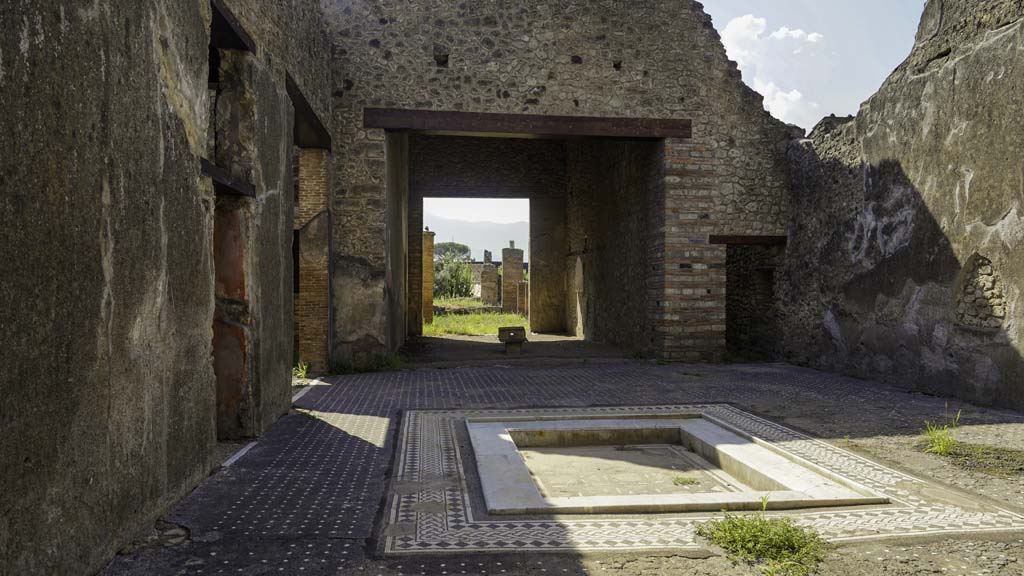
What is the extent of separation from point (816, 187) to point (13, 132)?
8.67m

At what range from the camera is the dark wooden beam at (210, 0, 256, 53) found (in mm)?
3955

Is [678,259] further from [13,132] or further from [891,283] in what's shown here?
[13,132]

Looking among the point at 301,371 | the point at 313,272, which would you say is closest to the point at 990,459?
the point at 301,371

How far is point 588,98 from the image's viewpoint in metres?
8.83

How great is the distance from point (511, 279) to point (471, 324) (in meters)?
4.65

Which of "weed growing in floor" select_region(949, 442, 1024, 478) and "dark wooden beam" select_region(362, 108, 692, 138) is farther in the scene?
"dark wooden beam" select_region(362, 108, 692, 138)

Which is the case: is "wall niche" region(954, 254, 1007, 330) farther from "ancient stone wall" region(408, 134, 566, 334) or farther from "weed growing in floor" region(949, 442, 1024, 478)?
"ancient stone wall" region(408, 134, 566, 334)

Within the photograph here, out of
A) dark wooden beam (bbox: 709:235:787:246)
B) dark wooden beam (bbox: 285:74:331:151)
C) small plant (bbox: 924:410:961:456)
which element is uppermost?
dark wooden beam (bbox: 285:74:331:151)

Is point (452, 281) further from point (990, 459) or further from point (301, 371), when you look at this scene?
point (990, 459)

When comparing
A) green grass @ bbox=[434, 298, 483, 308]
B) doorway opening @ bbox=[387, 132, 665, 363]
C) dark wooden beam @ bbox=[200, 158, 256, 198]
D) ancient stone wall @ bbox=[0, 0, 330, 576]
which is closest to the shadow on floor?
doorway opening @ bbox=[387, 132, 665, 363]

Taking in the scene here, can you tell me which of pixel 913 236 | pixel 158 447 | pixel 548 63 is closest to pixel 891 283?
pixel 913 236

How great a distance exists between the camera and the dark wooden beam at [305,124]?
6.30 meters

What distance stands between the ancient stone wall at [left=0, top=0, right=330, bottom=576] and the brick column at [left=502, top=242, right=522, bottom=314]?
1823cm

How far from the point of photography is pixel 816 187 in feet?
28.5
